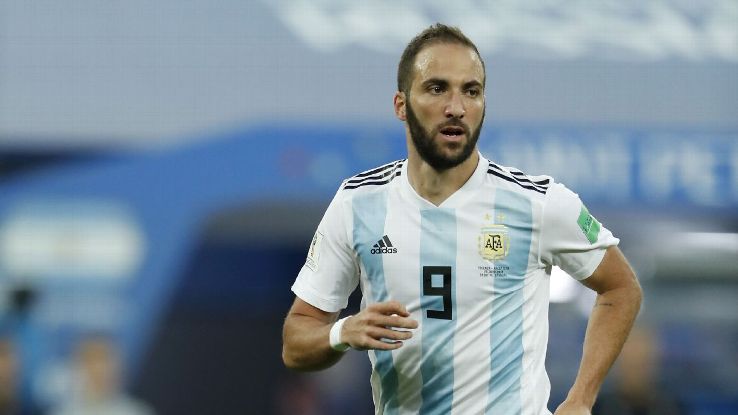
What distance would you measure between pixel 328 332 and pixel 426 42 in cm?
96

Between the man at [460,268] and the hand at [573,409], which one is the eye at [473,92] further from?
the hand at [573,409]

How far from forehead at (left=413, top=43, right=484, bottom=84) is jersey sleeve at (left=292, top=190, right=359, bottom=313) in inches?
20.1

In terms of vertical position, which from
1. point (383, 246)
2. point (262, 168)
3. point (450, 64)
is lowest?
point (262, 168)

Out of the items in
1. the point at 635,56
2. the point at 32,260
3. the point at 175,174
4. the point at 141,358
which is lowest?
the point at 141,358

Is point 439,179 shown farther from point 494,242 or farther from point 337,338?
point 337,338

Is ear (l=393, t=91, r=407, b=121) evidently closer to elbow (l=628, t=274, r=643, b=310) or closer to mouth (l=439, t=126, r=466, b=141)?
mouth (l=439, t=126, r=466, b=141)

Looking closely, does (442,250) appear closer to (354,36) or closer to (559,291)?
(559,291)

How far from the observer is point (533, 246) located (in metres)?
4.08

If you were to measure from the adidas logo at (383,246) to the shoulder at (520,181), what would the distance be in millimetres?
392

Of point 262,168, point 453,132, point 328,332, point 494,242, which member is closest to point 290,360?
point 328,332

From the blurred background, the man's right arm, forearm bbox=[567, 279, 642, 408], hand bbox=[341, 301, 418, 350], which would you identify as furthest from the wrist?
the blurred background

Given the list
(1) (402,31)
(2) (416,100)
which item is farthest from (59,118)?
(2) (416,100)

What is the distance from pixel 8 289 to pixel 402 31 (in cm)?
394

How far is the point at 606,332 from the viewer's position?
4074 mm
